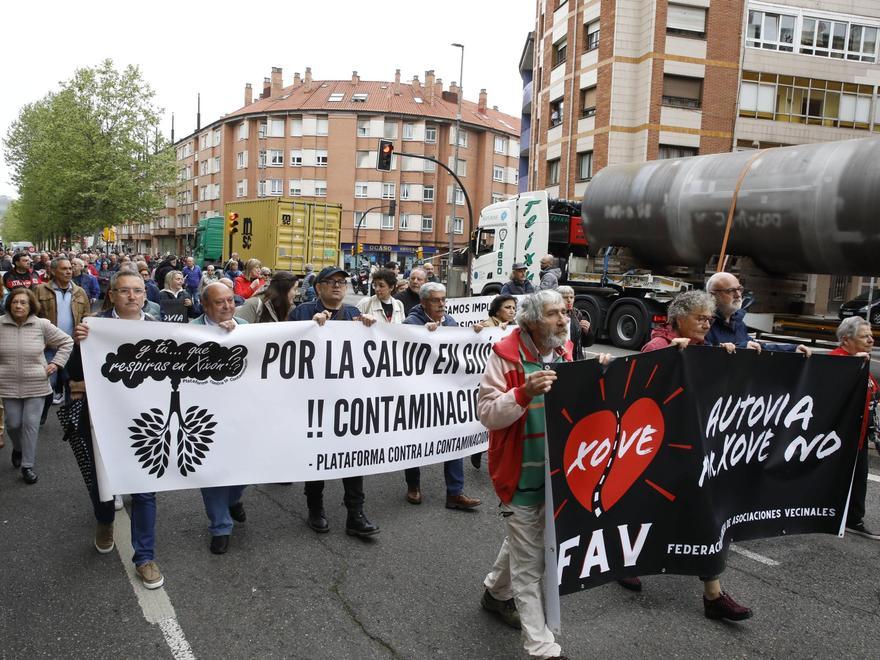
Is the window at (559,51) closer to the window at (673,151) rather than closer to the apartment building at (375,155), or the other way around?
the window at (673,151)

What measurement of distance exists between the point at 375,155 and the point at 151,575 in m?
58.0

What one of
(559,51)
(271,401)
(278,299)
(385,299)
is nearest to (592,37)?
(559,51)

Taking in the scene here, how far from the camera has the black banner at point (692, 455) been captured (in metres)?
3.09

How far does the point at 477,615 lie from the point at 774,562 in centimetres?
205

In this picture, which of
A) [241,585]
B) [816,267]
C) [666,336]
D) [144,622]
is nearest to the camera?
[144,622]

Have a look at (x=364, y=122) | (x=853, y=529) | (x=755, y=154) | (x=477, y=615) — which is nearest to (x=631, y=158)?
(x=755, y=154)

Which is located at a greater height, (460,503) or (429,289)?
(429,289)

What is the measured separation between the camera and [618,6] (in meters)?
30.5

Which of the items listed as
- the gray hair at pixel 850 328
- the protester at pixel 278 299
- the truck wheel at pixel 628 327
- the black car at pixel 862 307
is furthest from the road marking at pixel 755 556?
the truck wheel at pixel 628 327

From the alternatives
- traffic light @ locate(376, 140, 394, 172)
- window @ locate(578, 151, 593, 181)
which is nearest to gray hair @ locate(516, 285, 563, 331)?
traffic light @ locate(376, 140, 394, 172)

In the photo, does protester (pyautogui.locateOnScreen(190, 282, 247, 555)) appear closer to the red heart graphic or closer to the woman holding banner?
the red heart graphic

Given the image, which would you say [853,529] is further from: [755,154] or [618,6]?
[618,6]

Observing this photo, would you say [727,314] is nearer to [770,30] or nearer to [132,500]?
[132,500]

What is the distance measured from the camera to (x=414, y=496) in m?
5.26
